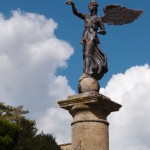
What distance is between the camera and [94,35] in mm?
9930

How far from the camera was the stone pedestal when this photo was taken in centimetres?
872

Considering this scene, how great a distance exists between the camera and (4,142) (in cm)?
2778

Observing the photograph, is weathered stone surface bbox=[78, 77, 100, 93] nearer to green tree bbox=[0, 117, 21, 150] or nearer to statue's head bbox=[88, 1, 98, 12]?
statue's head bbox=[88, 1, 98, 12]

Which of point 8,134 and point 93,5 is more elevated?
point 8,134

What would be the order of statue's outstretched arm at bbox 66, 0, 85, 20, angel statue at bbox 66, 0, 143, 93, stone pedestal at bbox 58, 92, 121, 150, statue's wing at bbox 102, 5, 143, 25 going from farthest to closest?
statue's wing at bbox 102, 5, 143, 25, statue's outstretched arm at bbox 66, 0, 85, 20, angel statue at bbox 66, 0, 143, 93, stone pedestal at bbox 58, 92, 121, 150

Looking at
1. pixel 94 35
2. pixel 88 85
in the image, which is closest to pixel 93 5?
pixel 94 35

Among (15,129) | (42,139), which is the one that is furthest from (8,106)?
(15,129)

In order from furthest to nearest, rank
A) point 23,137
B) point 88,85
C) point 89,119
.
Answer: point 23,137, point 88,85, point 89,119

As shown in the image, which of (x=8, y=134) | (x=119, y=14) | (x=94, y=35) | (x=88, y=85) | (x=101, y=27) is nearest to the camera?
(x=88, y=85)

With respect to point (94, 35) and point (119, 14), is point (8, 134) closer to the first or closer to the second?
point (119, 14)

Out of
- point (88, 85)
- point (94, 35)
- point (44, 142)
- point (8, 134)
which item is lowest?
point (88, 85)

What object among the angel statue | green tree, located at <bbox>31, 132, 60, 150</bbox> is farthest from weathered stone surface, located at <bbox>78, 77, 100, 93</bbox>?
green tree, located at <bbox>31, 132, 60, 150</bbox>

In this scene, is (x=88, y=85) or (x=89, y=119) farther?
(x=88, y=85)

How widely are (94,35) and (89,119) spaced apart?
2.10 m
